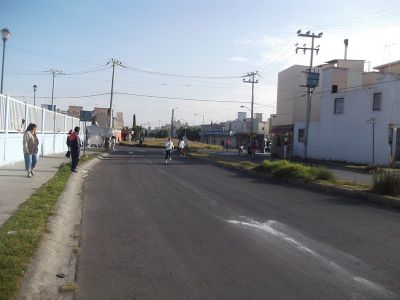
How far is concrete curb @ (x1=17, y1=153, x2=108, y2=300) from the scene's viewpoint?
525cm

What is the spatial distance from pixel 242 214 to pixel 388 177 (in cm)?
574

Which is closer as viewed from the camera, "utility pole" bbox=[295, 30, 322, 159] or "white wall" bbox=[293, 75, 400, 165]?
"white wall" bbox=[293, 75, 400, 165]

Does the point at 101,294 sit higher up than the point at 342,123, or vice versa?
the point at 342,123

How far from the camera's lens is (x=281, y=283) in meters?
5.81

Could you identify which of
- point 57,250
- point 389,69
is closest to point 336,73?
point 389,69

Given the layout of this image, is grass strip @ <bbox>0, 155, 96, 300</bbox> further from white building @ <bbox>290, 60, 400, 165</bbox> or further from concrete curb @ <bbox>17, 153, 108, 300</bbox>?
white building @ <bbox>290, 60, 400, 165</bbox>

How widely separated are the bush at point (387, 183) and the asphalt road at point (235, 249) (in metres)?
1.15

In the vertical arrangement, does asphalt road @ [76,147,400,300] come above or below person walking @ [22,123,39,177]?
below

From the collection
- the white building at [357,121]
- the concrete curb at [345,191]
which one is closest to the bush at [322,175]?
the concrete curb at [345,191]

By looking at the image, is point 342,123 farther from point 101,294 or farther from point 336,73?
point 101,294

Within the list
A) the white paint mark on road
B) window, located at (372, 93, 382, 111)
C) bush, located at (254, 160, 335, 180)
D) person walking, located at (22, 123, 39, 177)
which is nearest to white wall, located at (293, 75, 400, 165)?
window, located at (372, 93, 382, 111)

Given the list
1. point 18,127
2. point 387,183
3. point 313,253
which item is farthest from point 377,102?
point 313,253

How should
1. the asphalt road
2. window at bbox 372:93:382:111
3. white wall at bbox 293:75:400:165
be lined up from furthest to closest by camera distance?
window at bbox 372:93:382:111
white wall at bbox 293:75:400:165
the asphalt road

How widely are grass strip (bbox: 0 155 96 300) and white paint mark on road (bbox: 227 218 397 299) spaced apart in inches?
141
